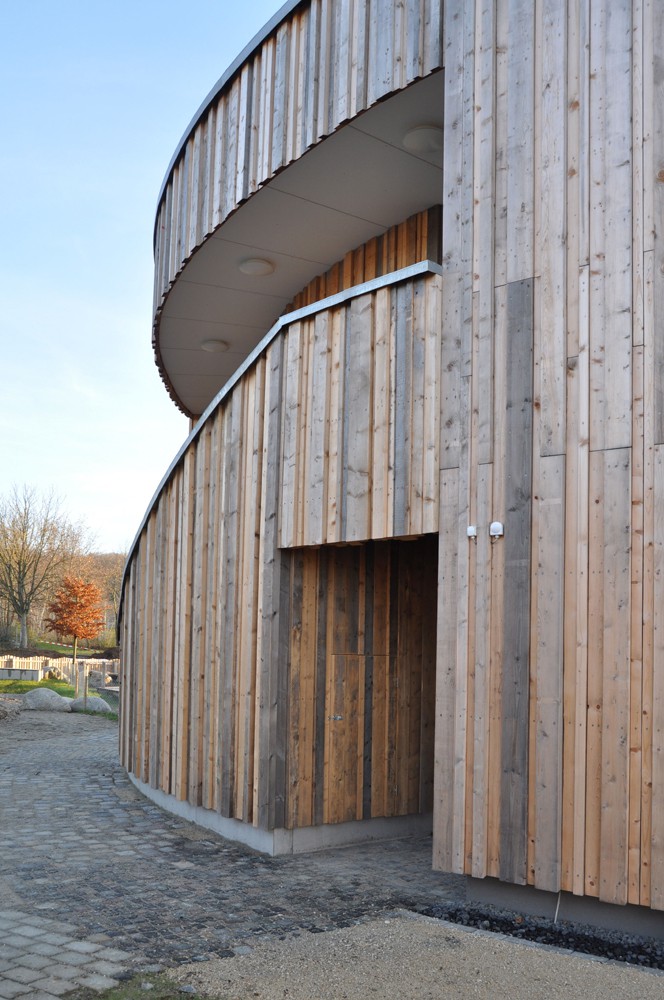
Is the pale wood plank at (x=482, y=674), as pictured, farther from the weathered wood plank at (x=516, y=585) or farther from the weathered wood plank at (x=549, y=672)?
the weathered wood plank at (x=549, y=672)

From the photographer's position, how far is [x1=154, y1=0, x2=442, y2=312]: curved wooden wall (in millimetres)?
6539

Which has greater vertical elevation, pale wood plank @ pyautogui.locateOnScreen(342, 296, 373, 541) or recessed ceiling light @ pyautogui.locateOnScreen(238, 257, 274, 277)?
recessed ceiling light @ pyautogui.locateOnScreen(238, 257, 274, 277)

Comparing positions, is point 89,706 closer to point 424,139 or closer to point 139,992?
point 424,139

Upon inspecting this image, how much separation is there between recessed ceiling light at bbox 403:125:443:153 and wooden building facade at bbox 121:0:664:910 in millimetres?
41

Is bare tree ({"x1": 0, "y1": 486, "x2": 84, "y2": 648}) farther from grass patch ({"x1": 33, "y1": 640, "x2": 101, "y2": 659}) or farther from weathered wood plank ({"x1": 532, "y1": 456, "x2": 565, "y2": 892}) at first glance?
weathered wood plank ({"x1": 532, "y1": 456, "x2": 565, "y2": 892})

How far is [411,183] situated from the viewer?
26.1 feet

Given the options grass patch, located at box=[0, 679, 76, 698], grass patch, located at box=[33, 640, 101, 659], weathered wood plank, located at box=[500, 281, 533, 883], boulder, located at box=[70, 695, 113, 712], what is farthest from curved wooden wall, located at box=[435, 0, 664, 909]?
grass patch, located at box=[33, 640, 101, 659]

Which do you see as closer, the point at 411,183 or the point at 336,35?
the point at 336,35

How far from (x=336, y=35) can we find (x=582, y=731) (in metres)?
5.35

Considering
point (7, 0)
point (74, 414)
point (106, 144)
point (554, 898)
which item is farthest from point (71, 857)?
point (74, 414)

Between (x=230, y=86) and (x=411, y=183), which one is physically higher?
(x=230, y=86)

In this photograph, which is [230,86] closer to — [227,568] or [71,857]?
[227,568]

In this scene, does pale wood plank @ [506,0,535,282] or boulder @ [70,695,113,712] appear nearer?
pale wood plank @ [506,0,535,282]

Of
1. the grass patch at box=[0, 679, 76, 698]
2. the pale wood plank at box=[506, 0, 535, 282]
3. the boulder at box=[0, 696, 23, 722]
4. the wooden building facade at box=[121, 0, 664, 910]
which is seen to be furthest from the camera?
the grass patch at box=[0, 679, 76, 698]
